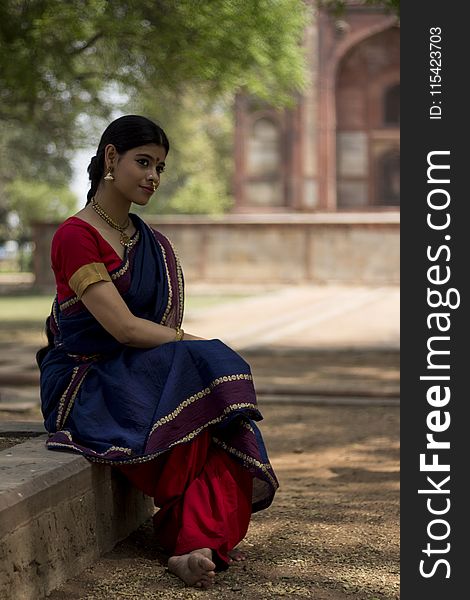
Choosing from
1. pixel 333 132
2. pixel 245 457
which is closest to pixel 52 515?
pixel 245 457

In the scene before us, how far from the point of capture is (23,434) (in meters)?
4.46

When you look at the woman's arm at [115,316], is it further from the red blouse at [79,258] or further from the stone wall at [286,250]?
the stone wall at [286,250]

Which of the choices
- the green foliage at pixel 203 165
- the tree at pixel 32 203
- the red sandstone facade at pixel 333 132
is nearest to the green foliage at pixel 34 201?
the tree at pixel 32 203

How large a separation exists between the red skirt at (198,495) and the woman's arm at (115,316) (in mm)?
408

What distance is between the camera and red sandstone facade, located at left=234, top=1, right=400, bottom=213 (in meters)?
31.6

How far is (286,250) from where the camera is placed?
28078mm

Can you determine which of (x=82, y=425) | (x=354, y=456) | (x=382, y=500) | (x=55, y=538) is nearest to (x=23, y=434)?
(x=82, y=425)

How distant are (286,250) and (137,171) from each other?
948 inches

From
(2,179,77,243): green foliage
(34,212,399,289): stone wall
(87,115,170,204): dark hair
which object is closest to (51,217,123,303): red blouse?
(87,115,170,204): dark hair

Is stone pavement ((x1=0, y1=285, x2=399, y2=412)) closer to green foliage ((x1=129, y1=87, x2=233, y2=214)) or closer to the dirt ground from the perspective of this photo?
the dirt ground

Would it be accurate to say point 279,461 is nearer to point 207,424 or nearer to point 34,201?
point 207,424

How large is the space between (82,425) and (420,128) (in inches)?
62.1

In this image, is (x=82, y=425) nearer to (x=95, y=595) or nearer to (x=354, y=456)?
(x=95, y=595)

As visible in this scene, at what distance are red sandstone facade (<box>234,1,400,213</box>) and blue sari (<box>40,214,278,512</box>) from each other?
27185mm
